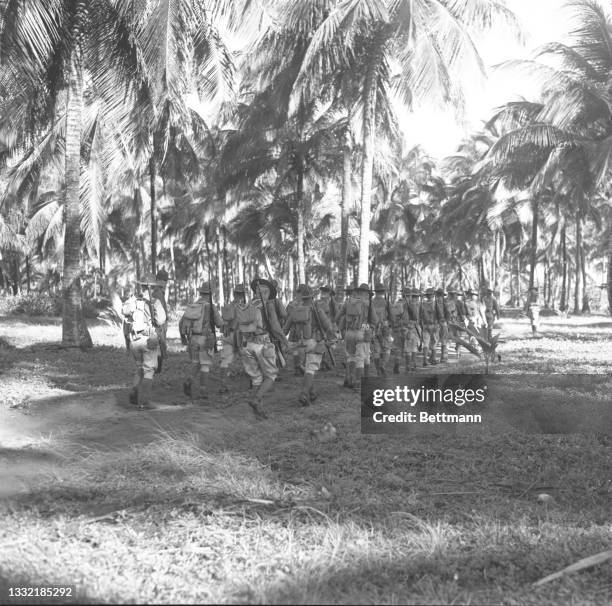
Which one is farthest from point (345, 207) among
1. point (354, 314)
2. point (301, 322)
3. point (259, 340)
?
point (259, 340)

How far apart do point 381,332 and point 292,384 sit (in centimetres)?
204

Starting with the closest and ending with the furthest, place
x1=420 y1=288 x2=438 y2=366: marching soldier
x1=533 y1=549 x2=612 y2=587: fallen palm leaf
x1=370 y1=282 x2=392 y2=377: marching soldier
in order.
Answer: x1=533 y1=549 x2=612 y2=587: fallen palm leaf < x1=370 y1=282 x2=392 y2=377: marching soldier < x1=420 y1=288 x2=438 y2=366: marching soldier

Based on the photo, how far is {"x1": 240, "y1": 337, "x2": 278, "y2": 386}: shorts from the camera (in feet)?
28.1

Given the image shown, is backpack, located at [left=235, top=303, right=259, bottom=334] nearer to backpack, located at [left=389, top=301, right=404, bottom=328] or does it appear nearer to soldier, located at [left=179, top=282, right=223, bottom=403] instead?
soldier, located at [left=179, top=282, right=223, bottom=403]

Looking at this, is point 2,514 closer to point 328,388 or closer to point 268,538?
point 268,538

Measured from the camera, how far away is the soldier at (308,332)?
9.37 meters

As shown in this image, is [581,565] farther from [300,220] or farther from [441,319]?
[300,220]

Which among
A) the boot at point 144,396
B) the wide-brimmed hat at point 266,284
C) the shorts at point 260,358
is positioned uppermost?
the wide-brimmed hat at point 266,284

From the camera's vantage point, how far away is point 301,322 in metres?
9.82

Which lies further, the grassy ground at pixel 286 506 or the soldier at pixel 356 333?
the soldier at pixel 356 333

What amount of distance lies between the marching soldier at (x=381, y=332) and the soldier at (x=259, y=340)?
309 centimetres

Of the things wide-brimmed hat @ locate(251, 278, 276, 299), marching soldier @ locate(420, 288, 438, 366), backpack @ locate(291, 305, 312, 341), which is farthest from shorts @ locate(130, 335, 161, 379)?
marching soldier @ locate(420, 288, 438, 366)

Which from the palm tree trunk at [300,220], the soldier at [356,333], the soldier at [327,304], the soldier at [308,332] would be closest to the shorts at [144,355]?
the soldier at [308,332]

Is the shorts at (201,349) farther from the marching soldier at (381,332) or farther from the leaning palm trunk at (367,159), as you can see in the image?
the leaning palm trunk at (367,159)
